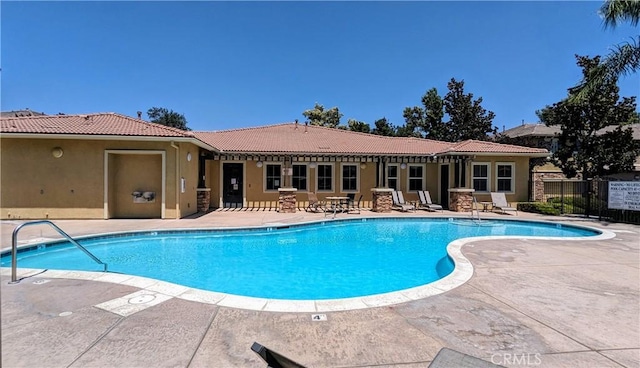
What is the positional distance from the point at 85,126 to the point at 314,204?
10660 millimetres

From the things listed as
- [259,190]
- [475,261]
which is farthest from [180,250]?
[259,190]

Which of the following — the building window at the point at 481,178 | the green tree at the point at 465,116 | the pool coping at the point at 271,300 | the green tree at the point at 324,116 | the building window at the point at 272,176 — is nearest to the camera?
the pool coping at the point at 271,300

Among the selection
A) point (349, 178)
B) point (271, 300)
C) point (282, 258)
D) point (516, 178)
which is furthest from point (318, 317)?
point (516, 178)

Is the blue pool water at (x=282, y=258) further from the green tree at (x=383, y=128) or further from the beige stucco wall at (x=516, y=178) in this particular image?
the green tree at (x=383, y=128)

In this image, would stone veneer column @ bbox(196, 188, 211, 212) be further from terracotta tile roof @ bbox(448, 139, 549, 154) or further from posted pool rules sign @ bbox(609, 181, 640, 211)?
posted pool rules sign @ bbox(609, 181, 640, 211)

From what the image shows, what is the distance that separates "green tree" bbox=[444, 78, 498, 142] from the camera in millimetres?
32219

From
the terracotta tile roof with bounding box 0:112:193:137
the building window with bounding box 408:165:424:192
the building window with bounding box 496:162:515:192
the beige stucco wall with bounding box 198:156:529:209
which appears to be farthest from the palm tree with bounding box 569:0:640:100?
the terracotta tile roof with bounding box 0:112:193:137

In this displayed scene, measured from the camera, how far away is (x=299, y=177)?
61.1ft

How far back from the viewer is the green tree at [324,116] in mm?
45969

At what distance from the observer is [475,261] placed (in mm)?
6809

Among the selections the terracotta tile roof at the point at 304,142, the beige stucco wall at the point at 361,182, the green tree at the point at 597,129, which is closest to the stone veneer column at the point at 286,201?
the beige stucco wall at the point at 361,182

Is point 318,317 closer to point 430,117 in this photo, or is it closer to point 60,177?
point 60,177

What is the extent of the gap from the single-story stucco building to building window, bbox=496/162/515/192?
0.19 ft

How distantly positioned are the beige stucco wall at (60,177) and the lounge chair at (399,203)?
11.1 m
